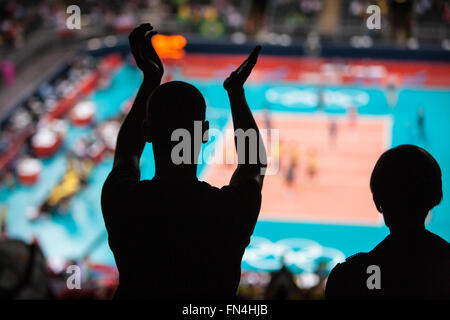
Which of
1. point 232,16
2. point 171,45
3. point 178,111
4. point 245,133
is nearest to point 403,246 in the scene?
point 245,133

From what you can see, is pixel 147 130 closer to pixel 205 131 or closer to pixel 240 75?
pixel 205 131

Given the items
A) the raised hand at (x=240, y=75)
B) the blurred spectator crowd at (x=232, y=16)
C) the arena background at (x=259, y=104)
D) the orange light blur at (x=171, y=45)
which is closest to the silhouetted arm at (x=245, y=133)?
the raised hand at (x=240, y=75)

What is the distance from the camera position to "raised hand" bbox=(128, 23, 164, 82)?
100 inches

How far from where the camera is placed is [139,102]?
2.52 meters

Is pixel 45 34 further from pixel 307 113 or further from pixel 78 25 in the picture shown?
pixel 78 25

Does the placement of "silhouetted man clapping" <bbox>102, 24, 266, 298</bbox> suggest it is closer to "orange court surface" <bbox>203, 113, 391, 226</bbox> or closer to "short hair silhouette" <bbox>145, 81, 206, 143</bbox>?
"short hair silhouette" <bbox>145, 81, 206, 143</bbox>

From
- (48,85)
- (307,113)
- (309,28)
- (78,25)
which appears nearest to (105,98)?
(48,85)

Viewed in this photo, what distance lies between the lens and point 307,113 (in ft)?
83.0

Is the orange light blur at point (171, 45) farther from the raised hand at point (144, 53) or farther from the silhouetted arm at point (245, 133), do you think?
the silhouetted arm at point (245, 133)

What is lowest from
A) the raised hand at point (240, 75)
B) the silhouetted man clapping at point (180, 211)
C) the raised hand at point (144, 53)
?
the silhouetted man clapping at point (180, 211)

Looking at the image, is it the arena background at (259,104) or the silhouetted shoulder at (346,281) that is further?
the arena background at (259,104)

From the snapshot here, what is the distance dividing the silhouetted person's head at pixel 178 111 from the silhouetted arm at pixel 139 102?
12 centimetres

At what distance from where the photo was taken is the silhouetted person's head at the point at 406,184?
2301mm

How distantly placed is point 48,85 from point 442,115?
1451 cm
